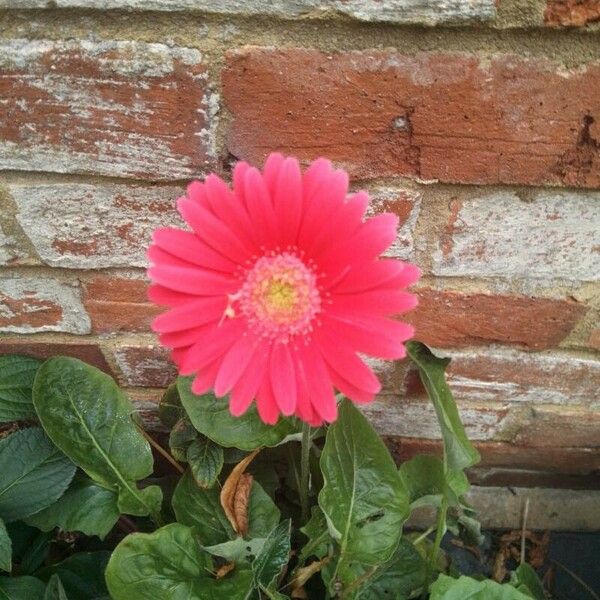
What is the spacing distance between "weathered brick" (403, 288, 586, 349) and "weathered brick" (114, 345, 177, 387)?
0.31 m

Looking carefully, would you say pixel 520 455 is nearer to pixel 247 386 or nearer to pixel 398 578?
pixel 398 578

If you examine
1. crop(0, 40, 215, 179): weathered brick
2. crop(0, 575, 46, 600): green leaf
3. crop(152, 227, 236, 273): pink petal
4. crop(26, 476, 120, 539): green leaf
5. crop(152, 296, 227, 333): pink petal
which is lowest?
crop(0, 575, 46, 600): green leaf

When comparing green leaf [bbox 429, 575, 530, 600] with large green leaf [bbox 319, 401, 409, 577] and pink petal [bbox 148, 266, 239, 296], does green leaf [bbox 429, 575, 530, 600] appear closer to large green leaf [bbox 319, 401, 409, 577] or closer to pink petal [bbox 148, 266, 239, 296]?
large green leaf [bbox 319, 401, 409, 577]

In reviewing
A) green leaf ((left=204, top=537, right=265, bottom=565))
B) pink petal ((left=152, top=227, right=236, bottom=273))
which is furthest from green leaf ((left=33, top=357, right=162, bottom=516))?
pink petal ((left=152, top=227, right=236, bottom=273))

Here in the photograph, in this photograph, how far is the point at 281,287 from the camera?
1.63 feet

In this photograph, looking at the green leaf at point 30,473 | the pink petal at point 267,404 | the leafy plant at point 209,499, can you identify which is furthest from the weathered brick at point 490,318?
the green leaf at point 30,473

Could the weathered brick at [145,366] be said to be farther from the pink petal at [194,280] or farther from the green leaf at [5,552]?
the pink petal at [194,280]

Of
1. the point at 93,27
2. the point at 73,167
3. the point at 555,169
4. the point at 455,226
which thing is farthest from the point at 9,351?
the point at 555,169

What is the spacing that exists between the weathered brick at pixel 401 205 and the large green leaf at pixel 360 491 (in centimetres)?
19

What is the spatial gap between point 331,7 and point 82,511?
59 cm

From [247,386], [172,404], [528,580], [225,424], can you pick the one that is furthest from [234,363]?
[528,580]

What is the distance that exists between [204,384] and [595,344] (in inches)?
21.4

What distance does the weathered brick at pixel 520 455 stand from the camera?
96 cm

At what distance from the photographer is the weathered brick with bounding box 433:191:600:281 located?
65 cm
